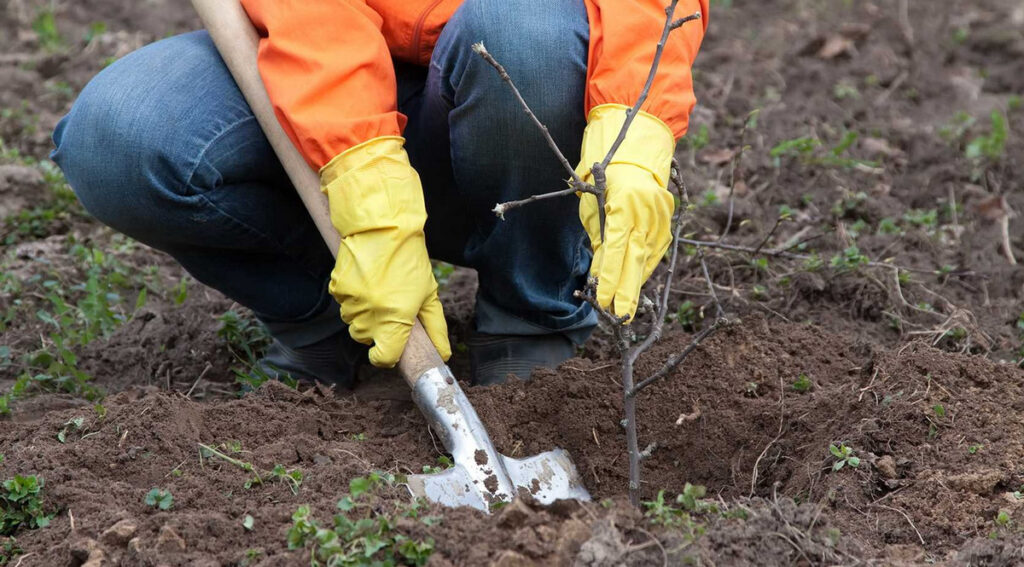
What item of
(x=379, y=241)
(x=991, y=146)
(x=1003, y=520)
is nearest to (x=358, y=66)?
(x=379, y=241)

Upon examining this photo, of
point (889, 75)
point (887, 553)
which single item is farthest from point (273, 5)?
point (889, 75)

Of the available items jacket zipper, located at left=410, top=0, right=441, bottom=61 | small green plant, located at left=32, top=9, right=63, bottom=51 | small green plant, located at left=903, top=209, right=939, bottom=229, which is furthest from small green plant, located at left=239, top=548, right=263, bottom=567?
small green plant, located at left=32, top=9, right=63, bottom=51

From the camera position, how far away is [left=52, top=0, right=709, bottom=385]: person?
6.27ft

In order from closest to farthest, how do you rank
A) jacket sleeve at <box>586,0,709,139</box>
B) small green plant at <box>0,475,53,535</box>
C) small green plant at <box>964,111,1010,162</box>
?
small green plant at <box>0,475,53,535</box> → jacket sleeve at <box>586,0,709,139</box> → small green plant at <box>964,111,1010,162</box>

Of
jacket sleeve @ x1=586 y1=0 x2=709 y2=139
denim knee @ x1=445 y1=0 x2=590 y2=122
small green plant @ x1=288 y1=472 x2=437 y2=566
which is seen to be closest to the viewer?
small green plant @ x1=288 y1=472 x2=437 y2=566

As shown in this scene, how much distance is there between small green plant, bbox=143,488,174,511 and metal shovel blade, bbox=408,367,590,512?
399 millimetres

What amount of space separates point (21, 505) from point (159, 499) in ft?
0.79

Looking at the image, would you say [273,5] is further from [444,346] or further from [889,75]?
[889,75]

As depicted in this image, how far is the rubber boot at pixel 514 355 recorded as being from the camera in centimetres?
238

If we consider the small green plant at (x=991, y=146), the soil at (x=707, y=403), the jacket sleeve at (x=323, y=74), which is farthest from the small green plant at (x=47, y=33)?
the small green plant at (x=991, y=146)

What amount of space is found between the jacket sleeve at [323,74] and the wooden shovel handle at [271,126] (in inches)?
1.6

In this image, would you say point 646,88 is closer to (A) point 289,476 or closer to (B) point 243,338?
(A) point 289,476

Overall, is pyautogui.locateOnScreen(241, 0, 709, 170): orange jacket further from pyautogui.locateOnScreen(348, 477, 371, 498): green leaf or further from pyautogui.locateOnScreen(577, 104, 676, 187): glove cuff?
pyautogui.locateOnScreen(348, 477, 371, 498): green leaf

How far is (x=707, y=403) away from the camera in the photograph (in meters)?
2.14
